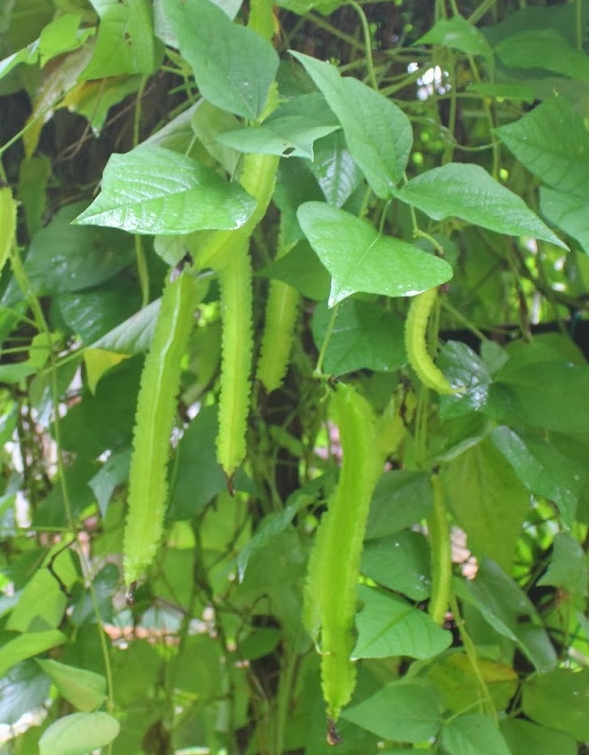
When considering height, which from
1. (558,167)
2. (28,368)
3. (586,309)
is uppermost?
(558,167)

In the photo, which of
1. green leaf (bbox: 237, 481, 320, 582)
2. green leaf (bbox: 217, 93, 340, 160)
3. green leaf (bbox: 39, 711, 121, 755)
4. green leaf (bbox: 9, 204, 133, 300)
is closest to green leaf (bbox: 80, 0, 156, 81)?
green leaf (bbox: 217, 93, 340, 160)

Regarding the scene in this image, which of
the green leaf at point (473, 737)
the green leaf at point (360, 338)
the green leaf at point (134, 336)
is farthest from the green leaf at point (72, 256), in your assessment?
the green leaf at point (473, 737)

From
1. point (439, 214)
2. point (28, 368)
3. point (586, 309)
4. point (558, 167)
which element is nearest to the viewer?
point (439, 214)

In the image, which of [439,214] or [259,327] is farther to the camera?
[259,327]

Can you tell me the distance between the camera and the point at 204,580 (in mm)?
890

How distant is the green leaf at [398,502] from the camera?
57 centimetres

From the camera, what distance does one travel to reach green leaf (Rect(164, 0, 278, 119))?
1.45 feet

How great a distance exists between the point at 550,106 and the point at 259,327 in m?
0.39

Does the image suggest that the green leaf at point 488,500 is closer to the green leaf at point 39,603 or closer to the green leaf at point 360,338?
the green leaf at point 360,338

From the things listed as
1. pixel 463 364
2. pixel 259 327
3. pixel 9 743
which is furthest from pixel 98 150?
pixel 9 743

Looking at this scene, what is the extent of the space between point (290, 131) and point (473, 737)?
377 millimetres

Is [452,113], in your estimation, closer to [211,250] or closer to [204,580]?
A: [211,250]

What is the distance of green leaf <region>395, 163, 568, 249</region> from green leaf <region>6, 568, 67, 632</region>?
420 mm

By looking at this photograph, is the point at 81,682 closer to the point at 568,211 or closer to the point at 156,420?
the point at 156,420
